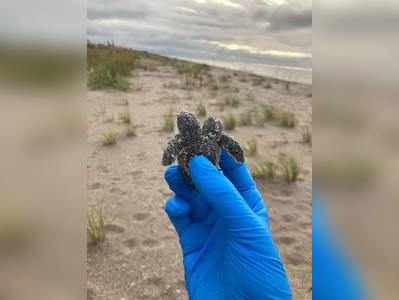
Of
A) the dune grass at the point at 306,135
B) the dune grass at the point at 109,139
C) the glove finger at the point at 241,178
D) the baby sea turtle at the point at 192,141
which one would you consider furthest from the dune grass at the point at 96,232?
the dune grass at the point at 306,135

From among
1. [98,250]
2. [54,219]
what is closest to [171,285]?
[98,250]

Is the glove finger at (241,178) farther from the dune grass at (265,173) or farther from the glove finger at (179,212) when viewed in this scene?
the dune grass at (265,173)

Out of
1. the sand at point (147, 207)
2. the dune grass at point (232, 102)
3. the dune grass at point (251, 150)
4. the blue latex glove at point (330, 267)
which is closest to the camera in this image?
the blue latex glove at point (330, 267)

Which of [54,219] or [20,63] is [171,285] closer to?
[54,219]

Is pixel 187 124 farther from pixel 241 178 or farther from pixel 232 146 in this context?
pixel 241 178

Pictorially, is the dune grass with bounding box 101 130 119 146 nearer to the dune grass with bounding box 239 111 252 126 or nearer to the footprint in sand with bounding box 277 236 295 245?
the dune grass with bounding box 239 111 252 126

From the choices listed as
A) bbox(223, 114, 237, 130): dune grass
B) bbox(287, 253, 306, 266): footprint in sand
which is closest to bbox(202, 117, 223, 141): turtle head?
bbox(287, 253, 306, 266): footprint in sand
